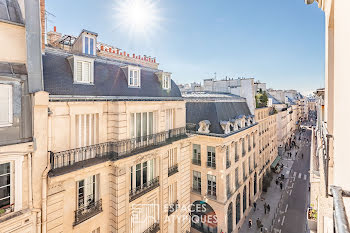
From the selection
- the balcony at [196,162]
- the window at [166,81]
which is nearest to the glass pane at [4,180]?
the window at [166,81]

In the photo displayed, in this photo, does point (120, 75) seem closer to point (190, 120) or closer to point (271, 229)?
point (190, 120)

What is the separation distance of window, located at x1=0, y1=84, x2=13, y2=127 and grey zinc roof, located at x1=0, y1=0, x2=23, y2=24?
3.05 meters

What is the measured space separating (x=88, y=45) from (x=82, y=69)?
3.27 m

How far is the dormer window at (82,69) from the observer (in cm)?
1066

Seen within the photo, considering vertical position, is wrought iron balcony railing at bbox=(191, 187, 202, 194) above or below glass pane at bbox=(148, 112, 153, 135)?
below

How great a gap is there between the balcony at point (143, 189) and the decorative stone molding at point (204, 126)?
34.6ft

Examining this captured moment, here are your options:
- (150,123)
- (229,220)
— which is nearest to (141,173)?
(150,123)

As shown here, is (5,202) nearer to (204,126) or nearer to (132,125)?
(132,125)

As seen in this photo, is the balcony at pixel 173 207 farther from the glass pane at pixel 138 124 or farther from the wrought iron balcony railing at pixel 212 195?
the wrought iron balcony railing at pixel 212 195

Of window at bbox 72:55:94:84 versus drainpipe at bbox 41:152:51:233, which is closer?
drainpipe at bbox 41:152:51:233

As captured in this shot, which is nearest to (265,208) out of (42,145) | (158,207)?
(158,207)

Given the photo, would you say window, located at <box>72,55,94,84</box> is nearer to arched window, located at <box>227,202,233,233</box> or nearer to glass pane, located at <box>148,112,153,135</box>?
glass pane, located at <box>148,112,153,135</box>

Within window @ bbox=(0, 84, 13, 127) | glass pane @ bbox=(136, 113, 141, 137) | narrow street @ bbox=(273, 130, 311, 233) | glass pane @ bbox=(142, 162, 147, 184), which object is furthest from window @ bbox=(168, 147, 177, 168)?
narrow street @ bbox=(273, 130, 311, 233)

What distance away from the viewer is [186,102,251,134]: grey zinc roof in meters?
22.9
